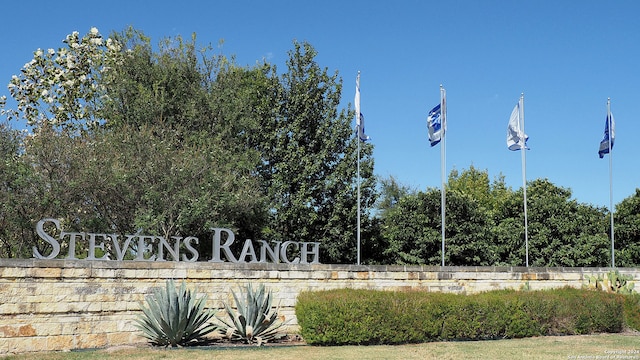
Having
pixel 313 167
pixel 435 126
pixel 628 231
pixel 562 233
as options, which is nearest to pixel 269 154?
pixel 313 167

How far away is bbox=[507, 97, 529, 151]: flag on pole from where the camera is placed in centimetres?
2731

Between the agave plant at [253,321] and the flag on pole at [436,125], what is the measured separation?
42.2 feet

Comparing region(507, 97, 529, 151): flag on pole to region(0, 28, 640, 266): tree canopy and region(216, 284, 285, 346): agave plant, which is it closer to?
region(0, 28, 640, 266): tree canopy

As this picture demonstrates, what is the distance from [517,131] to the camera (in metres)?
27.5

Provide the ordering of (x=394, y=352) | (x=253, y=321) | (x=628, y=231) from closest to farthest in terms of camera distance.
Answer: (x=394, y=352), (x=253, y=321), (x=628, y=231)

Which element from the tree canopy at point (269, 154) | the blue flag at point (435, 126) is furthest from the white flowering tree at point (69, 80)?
the blue flag at point (435, 126)

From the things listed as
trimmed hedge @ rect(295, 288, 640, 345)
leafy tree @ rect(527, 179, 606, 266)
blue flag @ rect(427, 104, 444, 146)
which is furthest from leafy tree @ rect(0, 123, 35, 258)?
leafy tree @ rect(527, 179, 606, 266)

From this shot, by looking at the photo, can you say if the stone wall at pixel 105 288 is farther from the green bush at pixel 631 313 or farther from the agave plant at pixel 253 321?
the green bush at pixel 631 313

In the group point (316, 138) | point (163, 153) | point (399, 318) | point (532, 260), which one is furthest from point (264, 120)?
point (399, 318)

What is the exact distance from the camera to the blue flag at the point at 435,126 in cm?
2505

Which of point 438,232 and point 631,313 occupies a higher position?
point 438,232

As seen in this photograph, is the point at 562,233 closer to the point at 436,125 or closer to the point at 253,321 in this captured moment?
the point at 436,125

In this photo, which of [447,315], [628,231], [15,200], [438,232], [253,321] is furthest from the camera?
[628,231]

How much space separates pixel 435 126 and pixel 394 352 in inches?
561
